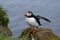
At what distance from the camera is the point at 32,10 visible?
18359 mm

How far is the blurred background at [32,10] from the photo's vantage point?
1741 centimetres

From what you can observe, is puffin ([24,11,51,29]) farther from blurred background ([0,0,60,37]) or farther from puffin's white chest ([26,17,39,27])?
blurred background ([0,0,60,37])

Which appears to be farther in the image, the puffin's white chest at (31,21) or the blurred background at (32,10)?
the blurred background at (32,10)

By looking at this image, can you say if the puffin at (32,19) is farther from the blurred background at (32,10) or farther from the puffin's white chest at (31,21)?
the blurred background at (32,10)

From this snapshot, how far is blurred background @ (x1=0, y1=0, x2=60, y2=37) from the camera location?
1741cm

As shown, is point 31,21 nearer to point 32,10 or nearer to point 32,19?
point 32,19

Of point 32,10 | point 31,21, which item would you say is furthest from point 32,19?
point 32,10

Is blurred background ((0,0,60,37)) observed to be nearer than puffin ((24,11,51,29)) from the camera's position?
No

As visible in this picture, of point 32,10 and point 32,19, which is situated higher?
point 32,19

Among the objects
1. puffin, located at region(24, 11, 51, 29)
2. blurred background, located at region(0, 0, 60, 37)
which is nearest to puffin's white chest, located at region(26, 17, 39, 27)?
puffin, located at region(24, 11, 51, 29)

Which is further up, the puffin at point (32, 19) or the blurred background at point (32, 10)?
the puffin at point (32, 19)

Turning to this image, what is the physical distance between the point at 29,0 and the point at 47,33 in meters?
13.0

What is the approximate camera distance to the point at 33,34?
8.77m

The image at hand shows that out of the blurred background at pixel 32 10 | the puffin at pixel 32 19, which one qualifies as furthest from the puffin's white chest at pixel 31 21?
the blurred background at pixel 32 10
